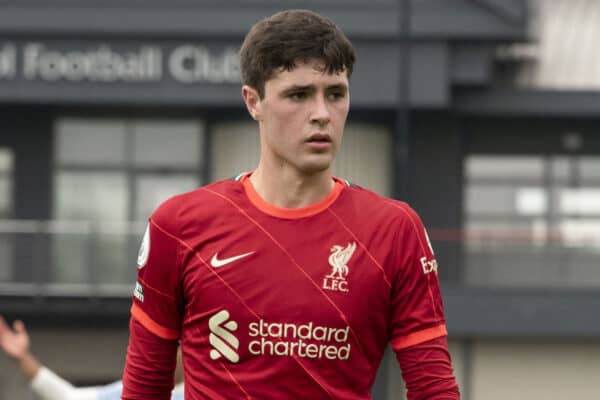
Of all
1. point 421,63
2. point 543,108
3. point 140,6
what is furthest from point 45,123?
point 543,108

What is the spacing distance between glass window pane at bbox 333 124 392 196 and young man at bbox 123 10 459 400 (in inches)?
934

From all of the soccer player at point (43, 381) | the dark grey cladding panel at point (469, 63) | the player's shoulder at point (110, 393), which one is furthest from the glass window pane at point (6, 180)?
the player's shoulder at point (110, 393)

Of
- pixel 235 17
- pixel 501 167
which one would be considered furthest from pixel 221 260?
pixel 501 167

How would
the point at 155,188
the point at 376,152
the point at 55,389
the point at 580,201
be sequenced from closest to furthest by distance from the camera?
the point at 55,389, the point at 155,188, the point at 376,152, the point at 580,201

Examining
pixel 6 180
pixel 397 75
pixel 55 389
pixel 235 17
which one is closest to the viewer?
pixel 55 389

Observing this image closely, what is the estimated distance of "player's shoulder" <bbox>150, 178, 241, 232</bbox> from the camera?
4746 mm

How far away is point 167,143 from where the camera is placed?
94.1 ft

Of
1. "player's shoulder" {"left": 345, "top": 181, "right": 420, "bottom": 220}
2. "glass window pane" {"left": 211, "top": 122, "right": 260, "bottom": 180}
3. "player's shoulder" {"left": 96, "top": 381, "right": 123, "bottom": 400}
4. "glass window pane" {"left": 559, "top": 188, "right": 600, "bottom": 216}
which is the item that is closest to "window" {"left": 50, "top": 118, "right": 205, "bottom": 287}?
"glass window pane" {"left": 211, "top": 122, "right": 260, "bottom": 180}

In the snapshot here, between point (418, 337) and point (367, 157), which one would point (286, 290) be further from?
point (367, 157)

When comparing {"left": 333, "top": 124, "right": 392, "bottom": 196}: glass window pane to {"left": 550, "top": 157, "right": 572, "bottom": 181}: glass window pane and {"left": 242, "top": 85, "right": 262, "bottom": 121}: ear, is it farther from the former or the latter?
{"left": 242, "top": 85, "right": 262, "bottom": 121}: ear

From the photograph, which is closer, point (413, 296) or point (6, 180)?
point (413, 296)

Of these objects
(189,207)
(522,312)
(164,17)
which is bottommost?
(522,312)

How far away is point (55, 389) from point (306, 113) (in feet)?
14.7

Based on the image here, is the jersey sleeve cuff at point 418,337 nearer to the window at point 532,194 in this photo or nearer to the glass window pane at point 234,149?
the glass window pane at point 234,149
